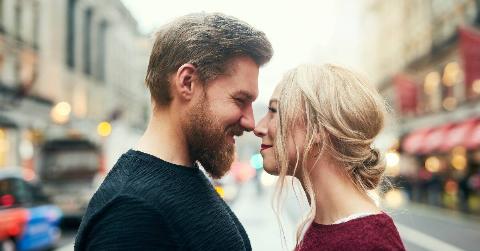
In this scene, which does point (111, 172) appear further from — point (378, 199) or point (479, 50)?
point (479, 50)

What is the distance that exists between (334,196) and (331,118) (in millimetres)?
333

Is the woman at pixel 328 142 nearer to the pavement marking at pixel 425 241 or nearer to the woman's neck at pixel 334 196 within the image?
the woman's neck at pixel 334 196

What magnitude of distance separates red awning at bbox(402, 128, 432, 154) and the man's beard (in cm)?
3757

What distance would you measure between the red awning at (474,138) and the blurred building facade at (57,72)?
14.7m

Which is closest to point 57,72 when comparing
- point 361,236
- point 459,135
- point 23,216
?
point 459,135

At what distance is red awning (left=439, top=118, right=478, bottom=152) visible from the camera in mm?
29578

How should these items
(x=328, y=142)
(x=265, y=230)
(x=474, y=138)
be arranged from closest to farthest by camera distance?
1. (x=328, y=142)
2. (x=265, y=230)
3. (x=474, y=138)

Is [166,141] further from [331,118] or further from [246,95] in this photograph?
[331,118]

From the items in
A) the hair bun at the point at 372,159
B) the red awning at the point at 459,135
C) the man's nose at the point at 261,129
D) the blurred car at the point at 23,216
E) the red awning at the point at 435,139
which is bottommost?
the red awning at the point at 435,139

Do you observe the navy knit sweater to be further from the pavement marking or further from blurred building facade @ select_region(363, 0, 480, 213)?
blurred building facade @ select_region(363, 0, 480, 213)

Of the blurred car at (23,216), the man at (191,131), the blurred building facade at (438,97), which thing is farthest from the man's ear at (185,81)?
the blurred building facade at (438,97)

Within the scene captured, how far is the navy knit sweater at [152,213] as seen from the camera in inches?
80.0

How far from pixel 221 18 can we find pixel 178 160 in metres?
0.59

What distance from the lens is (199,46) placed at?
2.43 metres
